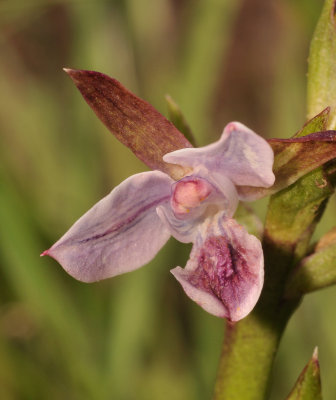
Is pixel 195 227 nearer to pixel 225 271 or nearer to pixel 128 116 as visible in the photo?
pixel 225 271

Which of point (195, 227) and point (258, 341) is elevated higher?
point (195, 227)

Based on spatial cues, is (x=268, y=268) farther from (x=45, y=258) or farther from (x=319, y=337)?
(x=319, y=337)

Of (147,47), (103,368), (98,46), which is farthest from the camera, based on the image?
(147,47)

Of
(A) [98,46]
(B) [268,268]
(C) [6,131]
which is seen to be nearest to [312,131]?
(B) [268,268]

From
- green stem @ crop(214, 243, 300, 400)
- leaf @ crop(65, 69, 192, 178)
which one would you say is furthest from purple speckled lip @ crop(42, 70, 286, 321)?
green stem @ crop(214, 243, 300, 400)

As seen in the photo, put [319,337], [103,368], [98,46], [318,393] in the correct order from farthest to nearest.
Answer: [98,46], [319,337], [103,368], [318,393]

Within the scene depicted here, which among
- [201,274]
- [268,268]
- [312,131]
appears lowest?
[268,268]

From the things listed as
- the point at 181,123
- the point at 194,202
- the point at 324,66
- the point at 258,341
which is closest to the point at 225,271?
the point at 194,202
